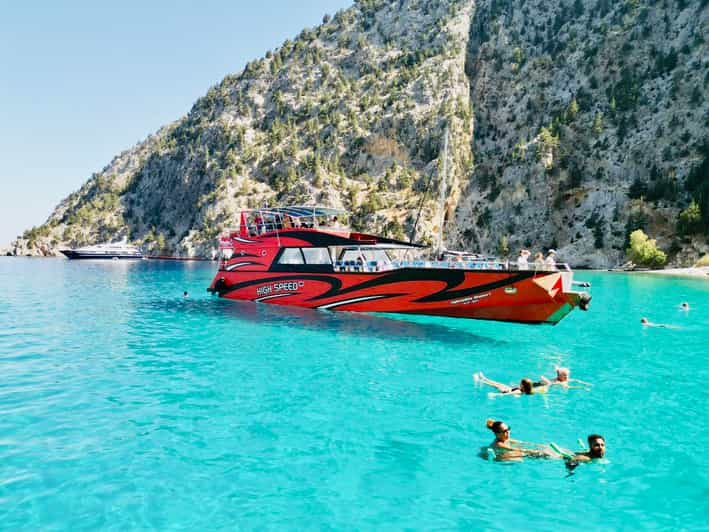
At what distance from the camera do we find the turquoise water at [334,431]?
709 cm

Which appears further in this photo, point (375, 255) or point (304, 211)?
point (304, 211)

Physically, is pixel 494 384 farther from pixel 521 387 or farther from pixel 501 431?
pixel 501 431

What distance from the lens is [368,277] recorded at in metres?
23.7

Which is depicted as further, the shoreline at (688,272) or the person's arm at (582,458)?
the shoreline at (688,272)

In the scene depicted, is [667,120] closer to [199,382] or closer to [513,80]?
[513,80]

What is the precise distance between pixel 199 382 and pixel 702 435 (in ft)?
41.7

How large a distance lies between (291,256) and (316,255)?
6.69 ft

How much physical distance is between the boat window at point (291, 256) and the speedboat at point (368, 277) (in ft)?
0.20

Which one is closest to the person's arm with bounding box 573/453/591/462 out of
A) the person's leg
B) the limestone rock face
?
the person's leg

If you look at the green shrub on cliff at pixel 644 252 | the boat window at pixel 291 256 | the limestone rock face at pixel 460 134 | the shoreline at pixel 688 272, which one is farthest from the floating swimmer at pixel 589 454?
the green shrub on cliff at pixel 644 252

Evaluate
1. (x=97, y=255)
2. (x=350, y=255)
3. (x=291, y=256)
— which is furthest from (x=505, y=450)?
(x=97, y=255)

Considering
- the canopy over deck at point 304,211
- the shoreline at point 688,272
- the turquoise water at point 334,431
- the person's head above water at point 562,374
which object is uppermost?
the canopy over deck at point 304,211

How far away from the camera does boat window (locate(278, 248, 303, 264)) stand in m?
26.5

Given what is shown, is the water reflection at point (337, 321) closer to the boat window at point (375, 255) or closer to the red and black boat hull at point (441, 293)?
the red and black boat hull at point (441, 293)
